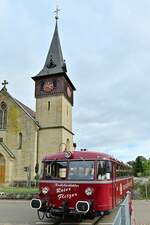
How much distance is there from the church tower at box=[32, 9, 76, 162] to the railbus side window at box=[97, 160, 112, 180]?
28.2 m

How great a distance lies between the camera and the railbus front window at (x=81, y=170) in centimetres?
1195

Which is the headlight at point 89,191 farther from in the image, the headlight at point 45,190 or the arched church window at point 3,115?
the arched church window at point 3,115

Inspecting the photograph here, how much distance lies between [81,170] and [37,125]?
1196 inches

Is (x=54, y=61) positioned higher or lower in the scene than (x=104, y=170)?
higher

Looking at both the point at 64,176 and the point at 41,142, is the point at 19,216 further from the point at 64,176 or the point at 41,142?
the point at 41,142

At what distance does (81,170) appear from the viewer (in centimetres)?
1214

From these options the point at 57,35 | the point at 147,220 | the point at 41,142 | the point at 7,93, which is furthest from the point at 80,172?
the point at 57,35

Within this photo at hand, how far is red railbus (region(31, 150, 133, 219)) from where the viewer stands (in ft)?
38.0

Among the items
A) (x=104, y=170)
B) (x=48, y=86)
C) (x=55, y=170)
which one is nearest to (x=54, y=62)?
(x=48, y=86)

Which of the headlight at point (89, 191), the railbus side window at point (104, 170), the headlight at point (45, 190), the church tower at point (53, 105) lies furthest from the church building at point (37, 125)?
the headlight at point (89, 191)

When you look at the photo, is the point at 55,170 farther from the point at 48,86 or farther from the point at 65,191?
the point at 48,86

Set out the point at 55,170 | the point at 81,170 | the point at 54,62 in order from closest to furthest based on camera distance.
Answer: the point at 81,170
the point at 55,170
the point at 54,62

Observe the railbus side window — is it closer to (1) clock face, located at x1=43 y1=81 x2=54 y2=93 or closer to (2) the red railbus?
(2) the red railbus

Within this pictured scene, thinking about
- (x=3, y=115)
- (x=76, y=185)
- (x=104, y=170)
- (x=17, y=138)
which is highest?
(x=3, y=115)
